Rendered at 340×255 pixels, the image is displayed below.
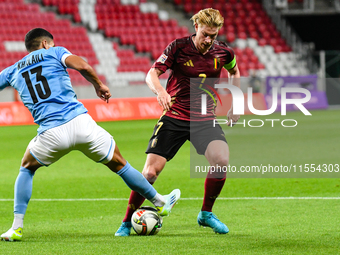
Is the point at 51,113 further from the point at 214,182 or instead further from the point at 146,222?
the point at 214,182

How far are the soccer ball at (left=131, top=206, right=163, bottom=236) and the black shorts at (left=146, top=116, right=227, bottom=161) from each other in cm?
56

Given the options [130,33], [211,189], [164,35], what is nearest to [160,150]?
[211,189]

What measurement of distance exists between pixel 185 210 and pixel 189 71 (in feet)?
5.61

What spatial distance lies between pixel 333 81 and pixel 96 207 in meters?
21.1

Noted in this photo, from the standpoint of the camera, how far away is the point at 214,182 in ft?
17.3

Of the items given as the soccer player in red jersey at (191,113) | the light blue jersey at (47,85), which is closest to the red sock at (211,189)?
the soccer player in red jersey at (191,113)

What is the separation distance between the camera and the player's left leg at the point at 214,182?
5.10 m

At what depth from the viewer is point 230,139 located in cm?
1448

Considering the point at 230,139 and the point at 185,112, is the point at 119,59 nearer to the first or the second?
the point at 230,139

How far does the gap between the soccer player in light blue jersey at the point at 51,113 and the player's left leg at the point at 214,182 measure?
781 mm

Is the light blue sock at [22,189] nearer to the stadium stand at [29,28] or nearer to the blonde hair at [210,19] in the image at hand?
the blonde hair at [210,19]

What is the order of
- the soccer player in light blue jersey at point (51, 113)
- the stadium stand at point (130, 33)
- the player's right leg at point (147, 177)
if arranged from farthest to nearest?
the stadium stand at point (130, 33) < the player's right leg at point (147, 177) < the soccer player in light blue jersey at point (51, 113)

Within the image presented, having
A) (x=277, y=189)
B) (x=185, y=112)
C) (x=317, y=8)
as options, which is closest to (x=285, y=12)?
(x=317, y=8)

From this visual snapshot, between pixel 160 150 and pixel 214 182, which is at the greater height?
pixel 160 150
